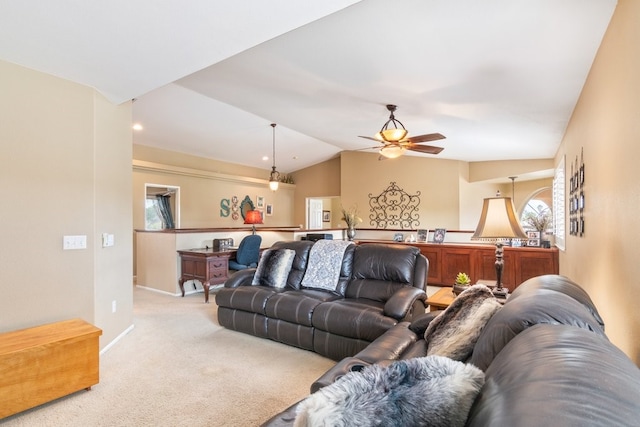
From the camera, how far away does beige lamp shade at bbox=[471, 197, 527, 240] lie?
8.92 ft

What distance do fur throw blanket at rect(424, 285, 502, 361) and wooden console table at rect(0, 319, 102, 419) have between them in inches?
97.1

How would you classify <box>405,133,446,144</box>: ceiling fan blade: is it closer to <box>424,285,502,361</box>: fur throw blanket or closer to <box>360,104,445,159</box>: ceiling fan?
<box>360,104,445,159</box>: ceiling fan

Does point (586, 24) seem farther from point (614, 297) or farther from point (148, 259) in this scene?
point (148, 259)

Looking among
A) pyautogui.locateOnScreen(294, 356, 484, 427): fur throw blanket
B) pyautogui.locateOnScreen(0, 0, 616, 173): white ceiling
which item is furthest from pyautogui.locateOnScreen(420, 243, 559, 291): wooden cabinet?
pyautogui.locateOnScreen(294, 356, 484, 427): fur throw blanket

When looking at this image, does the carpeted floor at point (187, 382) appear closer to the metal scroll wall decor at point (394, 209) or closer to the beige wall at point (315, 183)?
the metal scroll wall decor at point (394, 209)

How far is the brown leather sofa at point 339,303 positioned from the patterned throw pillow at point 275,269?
76 mm

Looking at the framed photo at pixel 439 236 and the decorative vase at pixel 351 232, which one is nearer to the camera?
the framed photo at pixel 439 236

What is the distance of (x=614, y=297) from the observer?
1896 mm

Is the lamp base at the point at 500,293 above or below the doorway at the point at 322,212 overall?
below

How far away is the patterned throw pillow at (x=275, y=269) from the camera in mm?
3818

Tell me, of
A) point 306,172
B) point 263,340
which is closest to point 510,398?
point 263,340

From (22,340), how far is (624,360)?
323 centimetres

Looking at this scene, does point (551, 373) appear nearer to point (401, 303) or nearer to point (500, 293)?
point (401, 303)

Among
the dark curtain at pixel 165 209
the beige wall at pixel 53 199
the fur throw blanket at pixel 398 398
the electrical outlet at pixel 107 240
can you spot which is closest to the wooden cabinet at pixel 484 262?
the electrical outlet at pixel 107 240
